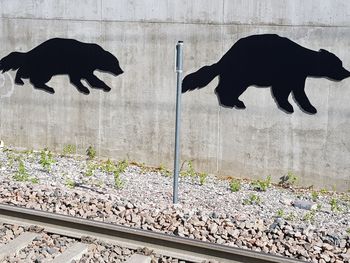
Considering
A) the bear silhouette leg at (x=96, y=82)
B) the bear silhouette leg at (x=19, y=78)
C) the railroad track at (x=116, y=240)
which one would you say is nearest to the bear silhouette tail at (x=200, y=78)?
the bear silhouette leg at (x=96, y=82)

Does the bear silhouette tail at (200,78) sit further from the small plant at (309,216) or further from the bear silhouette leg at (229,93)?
the small plant at (309,216)

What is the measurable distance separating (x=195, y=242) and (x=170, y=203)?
6.10ft

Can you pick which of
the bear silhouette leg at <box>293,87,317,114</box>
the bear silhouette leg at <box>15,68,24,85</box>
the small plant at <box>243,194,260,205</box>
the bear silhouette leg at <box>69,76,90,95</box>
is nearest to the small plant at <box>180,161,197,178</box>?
the small plant at <box>243,194,260,205</box>

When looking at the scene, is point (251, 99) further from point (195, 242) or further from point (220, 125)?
point (195, 242)

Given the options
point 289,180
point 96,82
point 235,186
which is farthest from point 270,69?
point 96,82

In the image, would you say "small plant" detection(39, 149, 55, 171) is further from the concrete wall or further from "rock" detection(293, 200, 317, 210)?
"rock" detection(293, 200, 317, 210)

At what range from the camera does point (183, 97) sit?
9.63 m

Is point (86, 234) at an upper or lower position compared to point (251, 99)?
lower

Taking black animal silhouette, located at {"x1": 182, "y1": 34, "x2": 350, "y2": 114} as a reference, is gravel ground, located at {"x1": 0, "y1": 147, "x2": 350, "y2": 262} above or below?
below

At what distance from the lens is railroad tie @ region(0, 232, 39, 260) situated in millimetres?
5715

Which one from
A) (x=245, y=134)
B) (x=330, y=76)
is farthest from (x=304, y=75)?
(x=245, y=134)

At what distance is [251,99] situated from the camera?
9195mm

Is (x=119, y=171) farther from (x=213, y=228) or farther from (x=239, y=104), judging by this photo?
(x=213, y=228)

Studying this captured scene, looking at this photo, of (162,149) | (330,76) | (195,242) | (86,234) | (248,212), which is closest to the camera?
(195,242)
